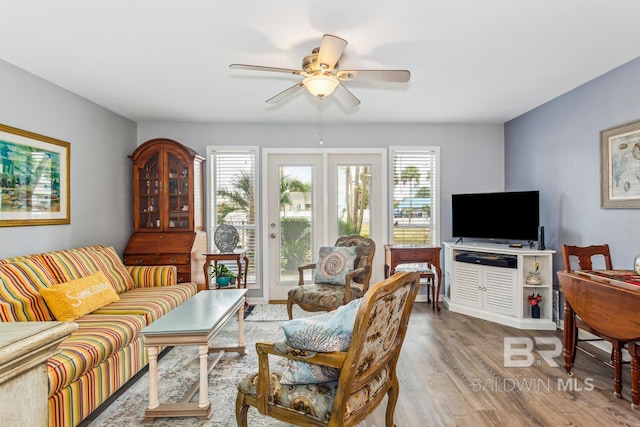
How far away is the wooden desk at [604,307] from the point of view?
2.13 m

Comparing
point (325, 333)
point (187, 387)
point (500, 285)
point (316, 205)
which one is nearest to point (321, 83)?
point (325, 333)

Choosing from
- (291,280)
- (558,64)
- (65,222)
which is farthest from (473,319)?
(65,222)

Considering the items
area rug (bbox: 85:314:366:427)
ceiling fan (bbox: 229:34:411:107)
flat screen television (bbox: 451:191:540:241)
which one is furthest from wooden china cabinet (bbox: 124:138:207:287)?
flat screen television (bbox: 451:191:540:241)

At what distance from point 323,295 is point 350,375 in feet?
6.19

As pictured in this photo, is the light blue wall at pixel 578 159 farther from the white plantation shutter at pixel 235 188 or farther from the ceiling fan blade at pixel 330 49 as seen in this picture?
the white plantation shutter at pixel 235 188

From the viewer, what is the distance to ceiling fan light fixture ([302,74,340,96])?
2289mm

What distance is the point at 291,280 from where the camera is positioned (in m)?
4.73

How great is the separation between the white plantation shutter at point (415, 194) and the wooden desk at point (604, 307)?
210cm

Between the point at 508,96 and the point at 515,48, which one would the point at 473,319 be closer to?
the point at 508,96

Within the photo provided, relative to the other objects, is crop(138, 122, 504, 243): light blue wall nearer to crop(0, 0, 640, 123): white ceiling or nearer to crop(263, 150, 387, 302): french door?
crop(263, 150, 387, 302): french door

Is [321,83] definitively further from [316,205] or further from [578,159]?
[578,159]

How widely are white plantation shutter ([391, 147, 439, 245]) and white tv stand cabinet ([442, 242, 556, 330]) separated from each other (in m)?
0.54

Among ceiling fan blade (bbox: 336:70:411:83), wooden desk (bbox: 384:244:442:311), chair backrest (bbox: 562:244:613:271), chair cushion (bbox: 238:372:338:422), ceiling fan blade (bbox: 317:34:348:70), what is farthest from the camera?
wooden desk (bbox: 384:244:442:311)

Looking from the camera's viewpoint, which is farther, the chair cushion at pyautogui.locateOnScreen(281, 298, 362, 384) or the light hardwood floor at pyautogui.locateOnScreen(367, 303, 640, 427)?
the light hardwood floor at pyautogui.locateOnScreen(367, 303, 640, 427)
